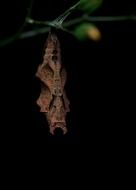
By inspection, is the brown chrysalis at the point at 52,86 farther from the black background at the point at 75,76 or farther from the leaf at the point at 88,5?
the black background at the point at 75,76

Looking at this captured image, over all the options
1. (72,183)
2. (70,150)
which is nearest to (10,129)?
(70,150)

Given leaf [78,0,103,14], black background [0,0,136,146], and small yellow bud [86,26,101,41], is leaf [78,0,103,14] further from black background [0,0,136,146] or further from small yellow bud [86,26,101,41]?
black background [0,0,136,146]

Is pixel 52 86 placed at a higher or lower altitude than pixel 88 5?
lower

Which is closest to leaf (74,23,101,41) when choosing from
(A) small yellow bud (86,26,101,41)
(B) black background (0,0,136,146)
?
(A) small yellow bud (86,26,101,41)

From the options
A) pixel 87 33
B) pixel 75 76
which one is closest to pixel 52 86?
pixel 87 33

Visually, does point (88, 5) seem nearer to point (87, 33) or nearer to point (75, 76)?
point (87, 33)
